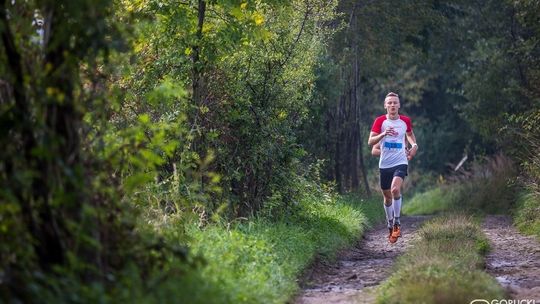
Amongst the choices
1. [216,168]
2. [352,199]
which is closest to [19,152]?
[216,168]

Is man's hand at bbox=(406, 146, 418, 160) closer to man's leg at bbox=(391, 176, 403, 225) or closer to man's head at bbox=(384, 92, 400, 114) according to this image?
man's leg at bbox=(391, 176, 403, 225)

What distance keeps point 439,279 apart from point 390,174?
626 cm

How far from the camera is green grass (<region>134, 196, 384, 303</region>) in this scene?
24.6ft

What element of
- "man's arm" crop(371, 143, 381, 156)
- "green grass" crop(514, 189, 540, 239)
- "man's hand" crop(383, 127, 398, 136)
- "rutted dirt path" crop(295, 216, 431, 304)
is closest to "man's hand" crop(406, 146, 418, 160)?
"man's hand" crop(383, 127, 398, 136)

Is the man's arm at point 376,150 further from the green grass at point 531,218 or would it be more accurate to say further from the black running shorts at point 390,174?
the green grass at point 531,218

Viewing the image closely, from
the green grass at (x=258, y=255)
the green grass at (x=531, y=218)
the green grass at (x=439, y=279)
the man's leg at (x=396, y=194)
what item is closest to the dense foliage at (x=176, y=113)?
the green grass at (x=531, y=218)

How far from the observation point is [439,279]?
28.8 ft

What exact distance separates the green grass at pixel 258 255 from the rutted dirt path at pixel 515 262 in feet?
7.11

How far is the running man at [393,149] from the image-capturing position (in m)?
14.8

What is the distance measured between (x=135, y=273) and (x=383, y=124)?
27.5ft

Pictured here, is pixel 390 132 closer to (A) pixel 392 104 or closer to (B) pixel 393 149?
(B) pixel 393 149

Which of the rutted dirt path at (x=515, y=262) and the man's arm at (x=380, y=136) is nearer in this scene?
the rutted dirt path at (x=515, y=262)

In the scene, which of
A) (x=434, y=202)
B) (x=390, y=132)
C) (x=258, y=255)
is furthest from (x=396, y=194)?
(x=434, y=202)

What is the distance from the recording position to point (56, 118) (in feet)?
23.2
